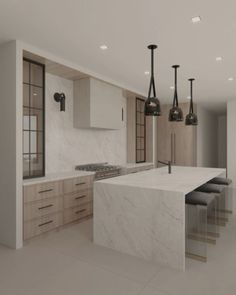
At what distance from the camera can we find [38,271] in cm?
259

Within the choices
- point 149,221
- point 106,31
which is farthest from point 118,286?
point 106,31

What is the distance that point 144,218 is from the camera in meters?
2.87

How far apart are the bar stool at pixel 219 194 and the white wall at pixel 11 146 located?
2891 millimetres

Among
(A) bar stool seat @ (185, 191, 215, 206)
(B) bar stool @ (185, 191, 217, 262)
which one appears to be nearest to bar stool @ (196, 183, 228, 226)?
(B) bar stool @ (185, 191, 217, 262)

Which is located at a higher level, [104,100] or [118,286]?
[104,100]

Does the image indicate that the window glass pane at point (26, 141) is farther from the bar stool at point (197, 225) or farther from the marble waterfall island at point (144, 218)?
the bar stool at point (197, 225)

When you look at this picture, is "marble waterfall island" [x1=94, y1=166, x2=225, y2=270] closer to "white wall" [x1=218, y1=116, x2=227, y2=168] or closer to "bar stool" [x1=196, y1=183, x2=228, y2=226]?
"bar stool" [x1=196, y1=183, x2=228, y2=226]

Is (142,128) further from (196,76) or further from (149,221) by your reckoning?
(149,221)

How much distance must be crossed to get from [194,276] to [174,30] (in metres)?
2.72

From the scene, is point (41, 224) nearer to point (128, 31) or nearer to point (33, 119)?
point (33, 119)

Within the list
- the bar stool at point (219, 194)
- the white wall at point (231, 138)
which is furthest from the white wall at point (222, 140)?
the bar stool at point (219, 194)

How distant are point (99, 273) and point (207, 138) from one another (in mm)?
7749

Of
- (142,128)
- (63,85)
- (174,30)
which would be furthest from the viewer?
(142,128)

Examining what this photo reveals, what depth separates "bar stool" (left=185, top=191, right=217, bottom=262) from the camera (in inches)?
118
